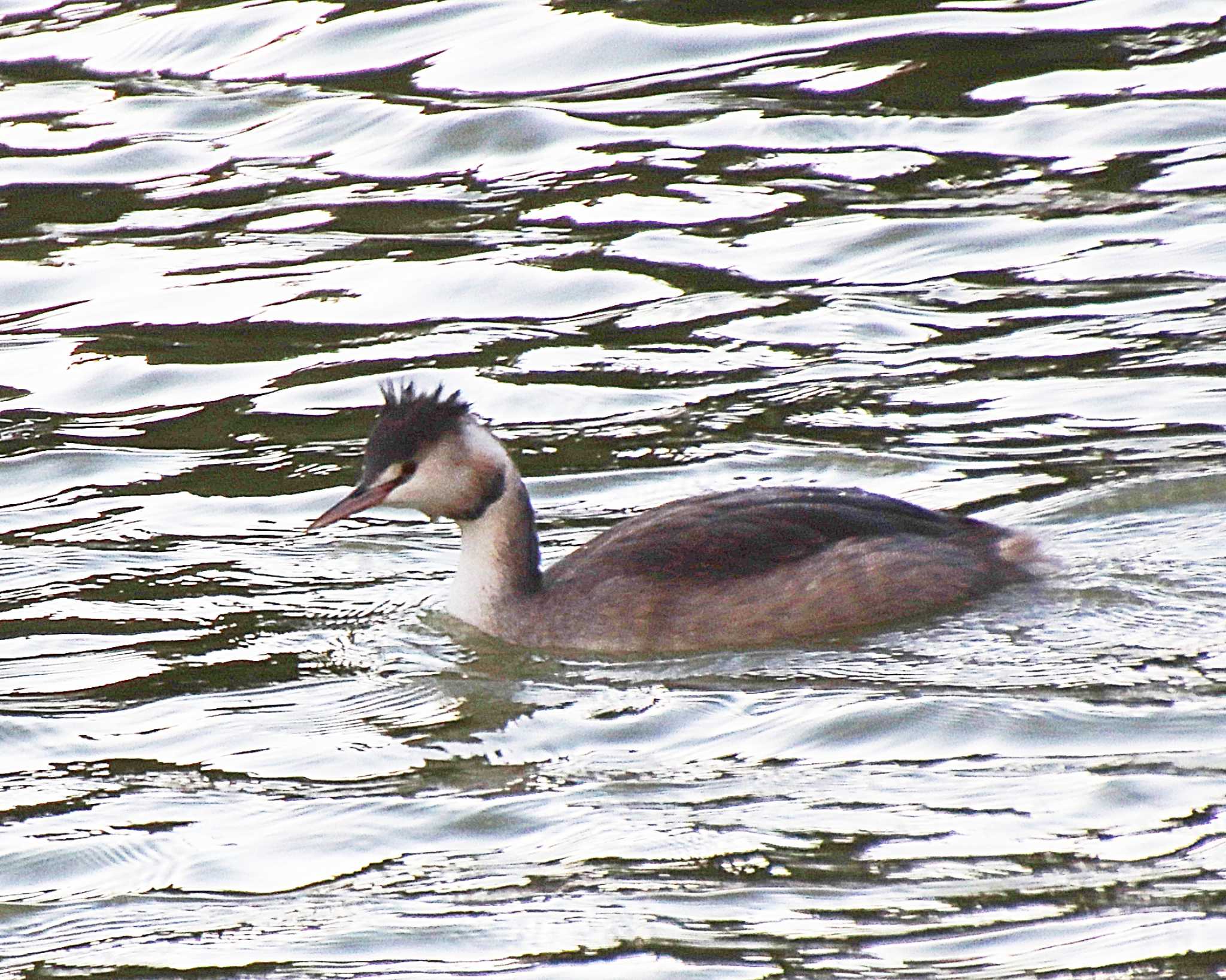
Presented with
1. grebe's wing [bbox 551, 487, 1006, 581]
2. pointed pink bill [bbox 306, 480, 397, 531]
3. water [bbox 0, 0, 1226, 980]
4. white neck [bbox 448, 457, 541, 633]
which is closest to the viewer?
water [bbox 0, 0, 1226, 980]

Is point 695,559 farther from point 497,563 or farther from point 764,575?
point 497,563

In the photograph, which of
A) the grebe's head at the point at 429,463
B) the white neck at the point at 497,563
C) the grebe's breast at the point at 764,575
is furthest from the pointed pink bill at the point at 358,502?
the grebe's breast at the point at 764,575

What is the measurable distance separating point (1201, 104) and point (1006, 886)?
8.51m

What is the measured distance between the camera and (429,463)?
360 inches

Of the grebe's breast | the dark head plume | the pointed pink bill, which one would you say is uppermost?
the dark head plume

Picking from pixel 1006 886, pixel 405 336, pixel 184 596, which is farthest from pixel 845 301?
pixel 1006 886

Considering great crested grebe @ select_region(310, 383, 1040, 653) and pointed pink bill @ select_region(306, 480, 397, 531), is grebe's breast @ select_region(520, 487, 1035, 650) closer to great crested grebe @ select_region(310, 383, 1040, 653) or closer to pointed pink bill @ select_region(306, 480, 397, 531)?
great crested grebe @ select_region(310, 383, 1040, 653)

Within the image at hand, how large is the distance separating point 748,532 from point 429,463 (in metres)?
1.13

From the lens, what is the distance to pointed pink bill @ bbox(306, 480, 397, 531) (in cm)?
891

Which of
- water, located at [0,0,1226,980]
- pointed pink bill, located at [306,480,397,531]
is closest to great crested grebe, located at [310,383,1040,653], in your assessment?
pointed pink bill, located at [306,480,397,531]

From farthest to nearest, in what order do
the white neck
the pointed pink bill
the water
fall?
the white neck
the pointed pink bill
the water

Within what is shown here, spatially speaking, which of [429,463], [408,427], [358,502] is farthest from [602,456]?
[358,502]

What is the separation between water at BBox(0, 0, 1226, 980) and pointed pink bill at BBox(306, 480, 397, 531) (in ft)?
1.62

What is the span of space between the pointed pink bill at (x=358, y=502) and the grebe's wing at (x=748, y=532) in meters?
0.70
